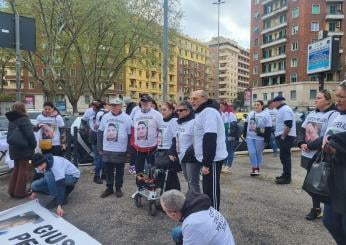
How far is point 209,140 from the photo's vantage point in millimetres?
4082

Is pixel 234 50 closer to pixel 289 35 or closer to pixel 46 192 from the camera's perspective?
pixel 289 35

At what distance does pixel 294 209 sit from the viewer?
5.33 meters

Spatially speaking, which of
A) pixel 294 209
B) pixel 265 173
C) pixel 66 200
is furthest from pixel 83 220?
pixel 265 173

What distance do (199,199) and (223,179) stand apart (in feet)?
15.9

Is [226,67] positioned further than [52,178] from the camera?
Yes

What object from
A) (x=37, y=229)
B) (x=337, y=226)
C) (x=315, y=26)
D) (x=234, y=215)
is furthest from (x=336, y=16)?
(x=37, y=229)

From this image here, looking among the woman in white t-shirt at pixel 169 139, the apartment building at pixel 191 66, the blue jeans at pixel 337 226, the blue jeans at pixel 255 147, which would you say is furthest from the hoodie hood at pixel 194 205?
the apartment building at pixel 191 66

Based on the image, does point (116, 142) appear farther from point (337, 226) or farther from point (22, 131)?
point (337, 226)

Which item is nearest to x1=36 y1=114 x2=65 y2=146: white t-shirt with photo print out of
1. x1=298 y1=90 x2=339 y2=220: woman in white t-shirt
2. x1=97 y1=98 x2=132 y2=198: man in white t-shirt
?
x1=97 y1=98 x2=132 y2=198: man in white t-shirt

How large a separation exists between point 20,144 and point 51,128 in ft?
2.93

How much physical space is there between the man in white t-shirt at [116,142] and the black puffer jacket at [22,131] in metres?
1.32

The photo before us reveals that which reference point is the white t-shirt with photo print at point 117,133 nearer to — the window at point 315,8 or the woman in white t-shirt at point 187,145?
the woman in white t-shirt at point 187,145

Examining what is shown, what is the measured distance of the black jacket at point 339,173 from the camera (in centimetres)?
260

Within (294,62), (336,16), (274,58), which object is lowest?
(294,62)
